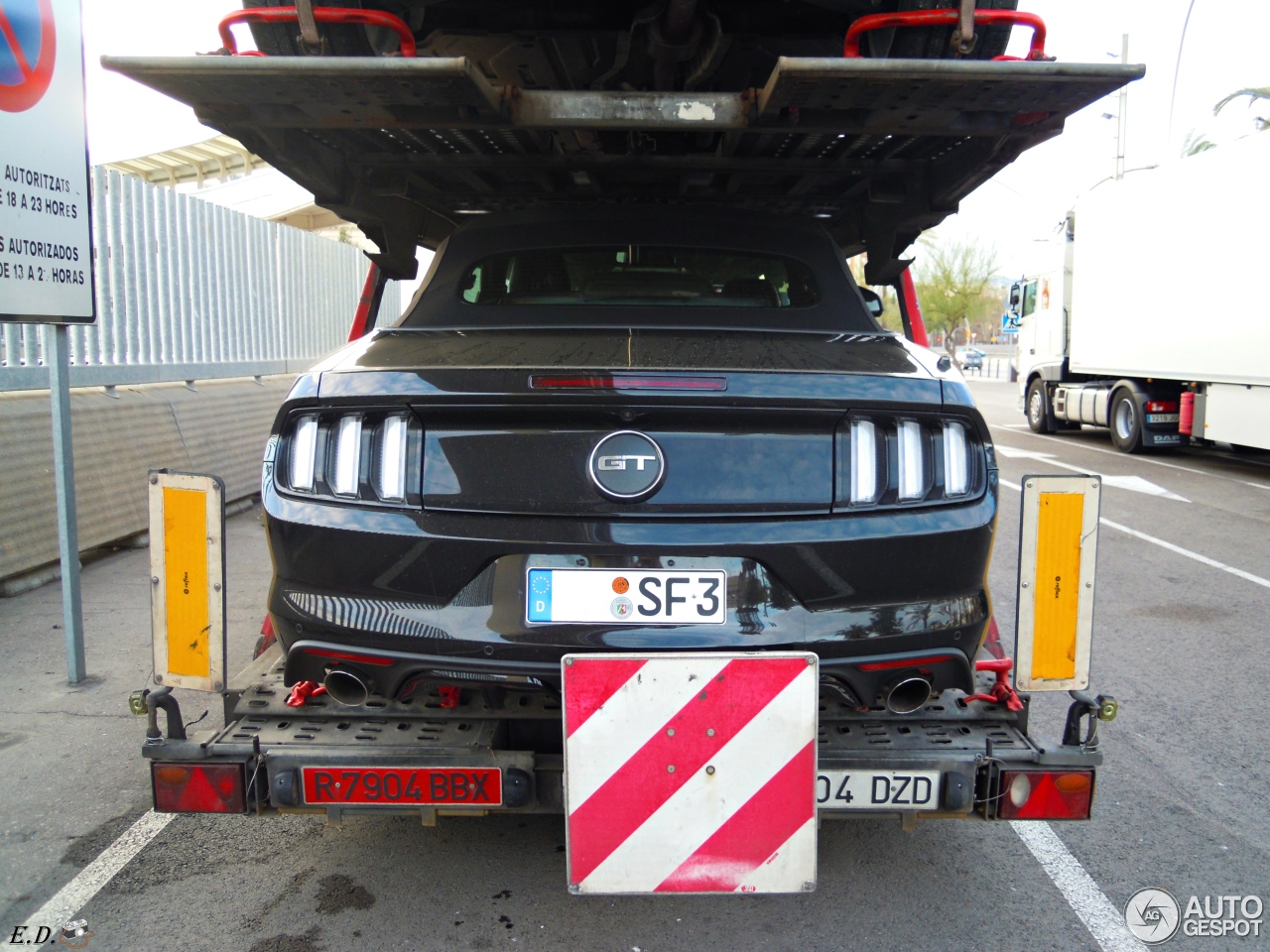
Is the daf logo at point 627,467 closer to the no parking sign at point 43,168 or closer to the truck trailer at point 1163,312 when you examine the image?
the no parking sign at point 43,168

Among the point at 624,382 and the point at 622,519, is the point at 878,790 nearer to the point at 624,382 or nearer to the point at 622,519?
the point at 622,519

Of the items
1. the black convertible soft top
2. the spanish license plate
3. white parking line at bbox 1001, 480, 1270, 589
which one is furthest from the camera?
white parking line at bbox 1001, 480, 1270, 589

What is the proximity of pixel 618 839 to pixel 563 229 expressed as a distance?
236 centimetres

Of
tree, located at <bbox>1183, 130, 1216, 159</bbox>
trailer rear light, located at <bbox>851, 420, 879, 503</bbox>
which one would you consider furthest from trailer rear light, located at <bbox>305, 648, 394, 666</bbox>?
tree, located at <bbox>1183, 130, 1216, 159</bbox>

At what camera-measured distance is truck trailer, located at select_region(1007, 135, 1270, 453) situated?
11.7m

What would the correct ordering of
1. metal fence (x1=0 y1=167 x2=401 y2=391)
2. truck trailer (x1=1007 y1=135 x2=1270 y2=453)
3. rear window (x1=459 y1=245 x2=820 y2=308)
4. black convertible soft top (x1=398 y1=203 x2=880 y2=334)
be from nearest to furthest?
black convertible soft top (x1=398 y1=203 x2=880 y2=334)
rear window (x1=459 y1=245 x2=820 y2=308)
metal fence (x1=0 y1=167 x2=401 y2=391)
truck trailer (x1=1007 y1=135 x2=1270 y2=453)

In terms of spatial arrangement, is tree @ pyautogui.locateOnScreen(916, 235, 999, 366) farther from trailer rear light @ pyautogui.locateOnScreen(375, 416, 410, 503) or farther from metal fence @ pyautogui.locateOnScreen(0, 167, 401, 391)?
trailer rear light @ pyautogui.locateOnScreen(375, 416, 410, 503)

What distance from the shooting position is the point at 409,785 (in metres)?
2.37

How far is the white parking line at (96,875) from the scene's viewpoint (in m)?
2.77

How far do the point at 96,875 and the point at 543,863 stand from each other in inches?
53.2

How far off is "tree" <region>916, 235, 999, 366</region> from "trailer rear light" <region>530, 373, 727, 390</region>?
2314 inches

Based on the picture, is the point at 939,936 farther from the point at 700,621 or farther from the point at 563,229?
the point at 563,229

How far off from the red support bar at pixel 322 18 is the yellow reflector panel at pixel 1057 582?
2.21 m

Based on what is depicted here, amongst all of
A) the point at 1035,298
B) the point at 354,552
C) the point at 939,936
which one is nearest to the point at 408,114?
the point at 354,552
